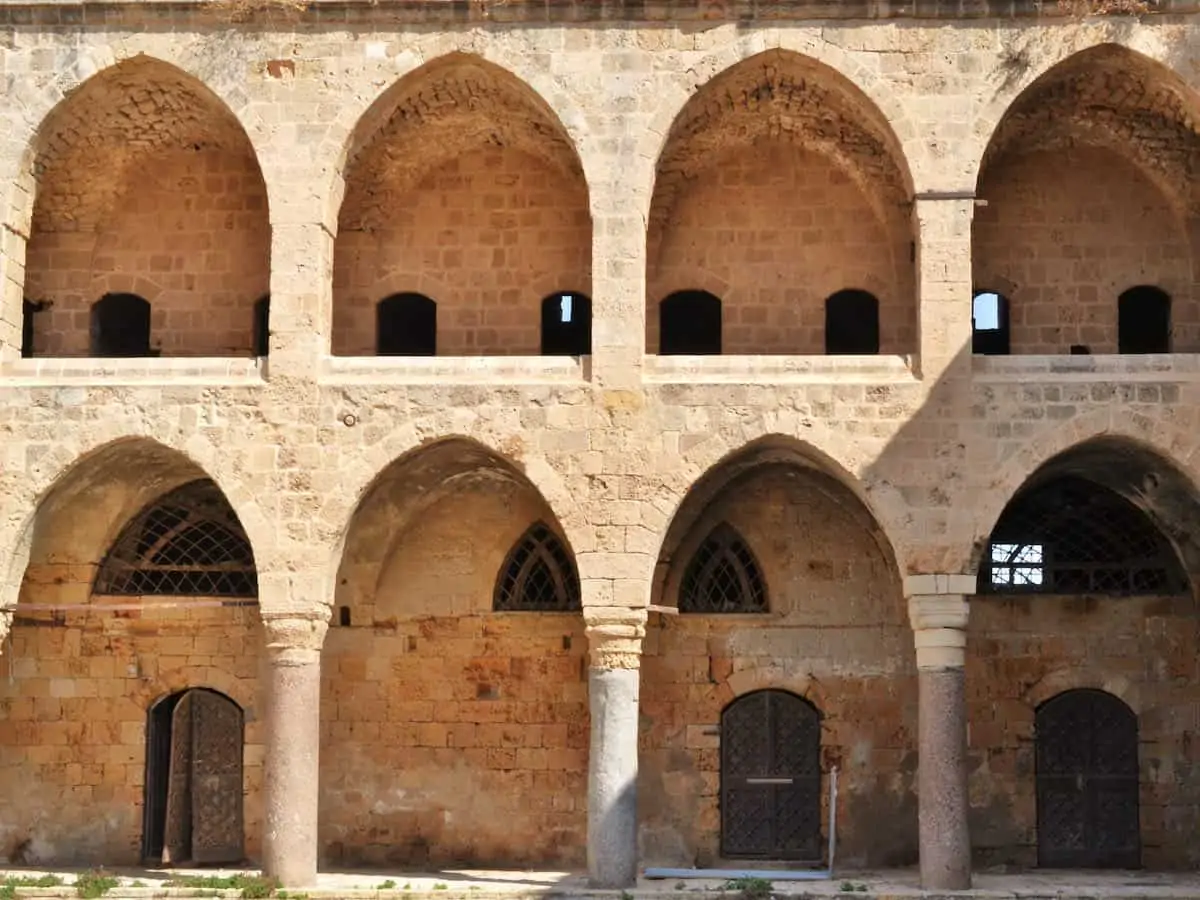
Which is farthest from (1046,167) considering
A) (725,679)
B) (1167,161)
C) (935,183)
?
(725,679)

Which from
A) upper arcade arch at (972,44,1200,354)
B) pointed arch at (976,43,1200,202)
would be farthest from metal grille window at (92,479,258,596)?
pointed arch at (976,43,1200,202)

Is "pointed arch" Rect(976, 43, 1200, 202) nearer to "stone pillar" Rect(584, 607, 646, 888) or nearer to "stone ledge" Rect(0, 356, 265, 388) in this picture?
"stone pillar" Rect(584, 607, 646, 888)

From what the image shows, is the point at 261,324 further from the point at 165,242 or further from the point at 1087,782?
the point at 1087,782

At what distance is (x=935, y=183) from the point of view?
1611cm

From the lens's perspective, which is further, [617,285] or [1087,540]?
[1087,540]

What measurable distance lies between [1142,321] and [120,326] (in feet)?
31.3

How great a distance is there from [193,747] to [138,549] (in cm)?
195

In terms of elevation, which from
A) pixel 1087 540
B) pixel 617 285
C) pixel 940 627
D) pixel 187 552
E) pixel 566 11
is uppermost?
pixel 566 11

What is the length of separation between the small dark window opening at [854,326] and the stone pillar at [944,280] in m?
2.04

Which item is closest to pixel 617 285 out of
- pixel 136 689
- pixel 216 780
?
pixel 136 689

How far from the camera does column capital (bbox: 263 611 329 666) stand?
Answer: 16.1 m

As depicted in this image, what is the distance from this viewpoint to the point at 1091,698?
18.1 meters

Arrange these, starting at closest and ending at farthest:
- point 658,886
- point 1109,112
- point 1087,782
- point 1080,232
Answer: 1. point 658,886
2. point 1109,112
3. point 1080,232
4. point 1087,782

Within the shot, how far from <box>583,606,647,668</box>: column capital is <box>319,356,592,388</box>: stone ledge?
192 centimetres
